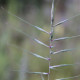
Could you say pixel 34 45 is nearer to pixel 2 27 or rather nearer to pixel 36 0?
pixel 2 27

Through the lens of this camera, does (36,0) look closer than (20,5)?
No

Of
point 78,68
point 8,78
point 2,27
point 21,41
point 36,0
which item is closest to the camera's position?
point 8,78

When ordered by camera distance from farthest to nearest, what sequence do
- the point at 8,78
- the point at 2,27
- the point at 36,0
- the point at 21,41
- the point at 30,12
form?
the point at 36,0
the point at 30,12
the point at 2,27
the point at 21,41
the point at 8,78

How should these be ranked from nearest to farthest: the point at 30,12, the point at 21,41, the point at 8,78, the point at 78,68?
Result: the point at 8,78, the point at 78,68, the point at 21,41, the point at 30,12

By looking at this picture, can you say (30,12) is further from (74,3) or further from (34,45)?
(34,45)

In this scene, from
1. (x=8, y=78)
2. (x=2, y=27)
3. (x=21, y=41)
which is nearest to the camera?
(x=8, y=78)

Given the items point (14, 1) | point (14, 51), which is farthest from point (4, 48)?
point (14, 1)

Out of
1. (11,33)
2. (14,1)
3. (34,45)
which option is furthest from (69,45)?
(14,1)

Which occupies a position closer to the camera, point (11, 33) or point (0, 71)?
point (0, 71)

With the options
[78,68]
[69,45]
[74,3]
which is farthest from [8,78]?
[74,3]
